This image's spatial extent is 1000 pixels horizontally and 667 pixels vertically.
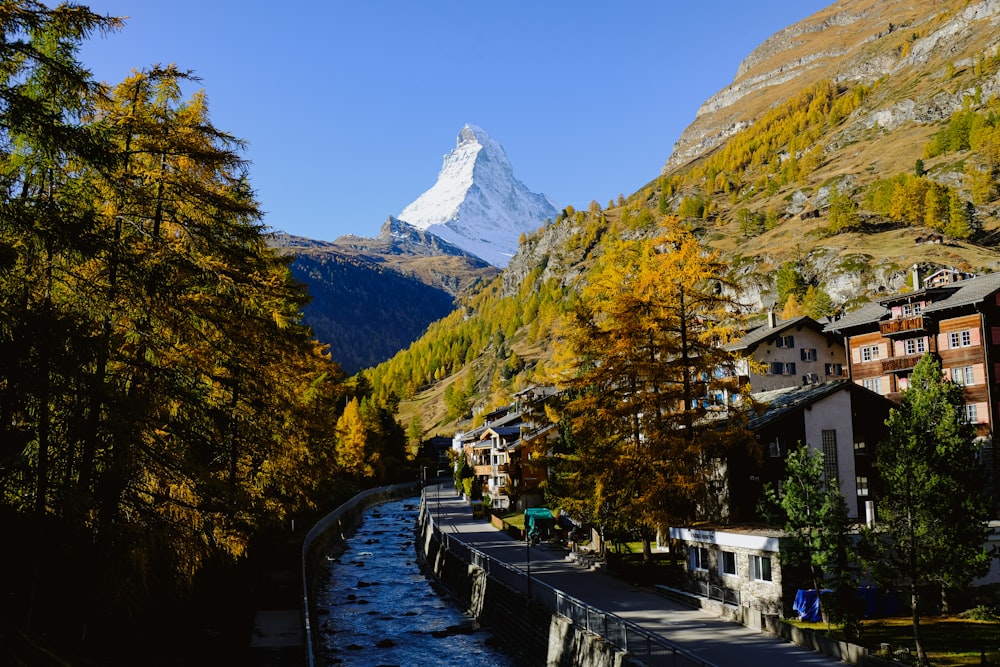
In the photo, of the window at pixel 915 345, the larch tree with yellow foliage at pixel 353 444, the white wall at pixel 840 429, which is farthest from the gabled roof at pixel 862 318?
the larch tree with yellow foliage at pixel 353 444

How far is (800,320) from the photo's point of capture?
69.0 meters

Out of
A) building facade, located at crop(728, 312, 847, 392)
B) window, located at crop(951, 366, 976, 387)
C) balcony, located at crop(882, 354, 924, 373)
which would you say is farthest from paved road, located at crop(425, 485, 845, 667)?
window, located at crop(951, 366, 976, 387)

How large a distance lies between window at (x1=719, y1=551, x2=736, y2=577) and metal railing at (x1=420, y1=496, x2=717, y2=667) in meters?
6.57

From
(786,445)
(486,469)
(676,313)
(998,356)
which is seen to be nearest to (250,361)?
(676,313)

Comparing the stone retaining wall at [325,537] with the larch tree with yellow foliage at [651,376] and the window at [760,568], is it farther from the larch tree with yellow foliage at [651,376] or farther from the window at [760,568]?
the window at [760,568]

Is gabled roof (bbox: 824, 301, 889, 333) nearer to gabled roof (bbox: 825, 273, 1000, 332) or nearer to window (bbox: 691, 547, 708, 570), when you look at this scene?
gabled roof (bbox: 825, 273, 1000, 332)

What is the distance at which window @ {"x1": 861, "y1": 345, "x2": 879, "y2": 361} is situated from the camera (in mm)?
63750

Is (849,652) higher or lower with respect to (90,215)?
lower

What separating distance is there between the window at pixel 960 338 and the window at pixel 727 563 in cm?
3416

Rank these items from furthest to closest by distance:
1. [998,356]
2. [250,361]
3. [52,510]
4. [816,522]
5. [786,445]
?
[998,356] < [786,445] < [816,522] < [250,361] < [52,510]

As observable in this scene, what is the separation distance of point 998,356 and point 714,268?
3329cm

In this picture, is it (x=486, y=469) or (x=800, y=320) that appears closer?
(x=800, y=320)

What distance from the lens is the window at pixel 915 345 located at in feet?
190

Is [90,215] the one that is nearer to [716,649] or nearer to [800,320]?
[716,649]
